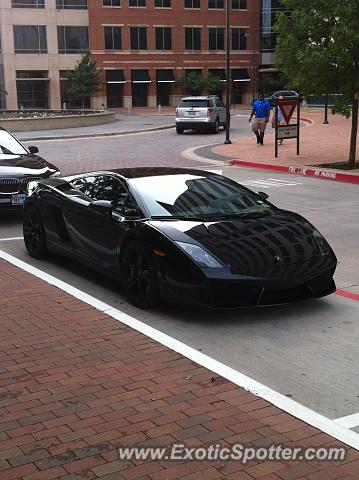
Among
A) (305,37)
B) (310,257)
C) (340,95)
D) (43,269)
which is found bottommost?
(43,269)

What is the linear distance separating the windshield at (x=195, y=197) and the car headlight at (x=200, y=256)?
2.22 ft

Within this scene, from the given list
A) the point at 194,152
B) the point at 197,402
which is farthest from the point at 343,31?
the point at 197,402

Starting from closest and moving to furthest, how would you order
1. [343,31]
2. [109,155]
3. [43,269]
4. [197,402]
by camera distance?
[197,402], [43,269], [343,31], [109,155]

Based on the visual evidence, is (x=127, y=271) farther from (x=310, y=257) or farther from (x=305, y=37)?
(x=305, y=37)

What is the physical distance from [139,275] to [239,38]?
256 feet

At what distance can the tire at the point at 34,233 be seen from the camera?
835 centimetres

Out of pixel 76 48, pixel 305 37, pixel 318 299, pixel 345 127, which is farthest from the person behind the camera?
pixel 76 48

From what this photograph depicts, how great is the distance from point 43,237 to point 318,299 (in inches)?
145

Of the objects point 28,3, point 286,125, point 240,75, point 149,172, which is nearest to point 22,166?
point 149,172

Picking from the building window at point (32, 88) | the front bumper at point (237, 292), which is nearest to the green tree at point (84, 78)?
the building window at point (32, 88)

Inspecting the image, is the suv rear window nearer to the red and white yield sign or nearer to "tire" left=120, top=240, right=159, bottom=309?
the red and white yield sign

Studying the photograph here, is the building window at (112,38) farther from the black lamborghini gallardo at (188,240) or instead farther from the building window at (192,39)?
the black lamborghini gallardo at (188,240)

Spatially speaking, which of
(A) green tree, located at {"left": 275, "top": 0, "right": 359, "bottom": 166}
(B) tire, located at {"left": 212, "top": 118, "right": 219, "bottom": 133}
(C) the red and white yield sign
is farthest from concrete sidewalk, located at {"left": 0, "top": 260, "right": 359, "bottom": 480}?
(B) tire, located at {"left": 212, "top": 118, "right": 219, "bottom": 133}

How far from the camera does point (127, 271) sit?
655 cm
